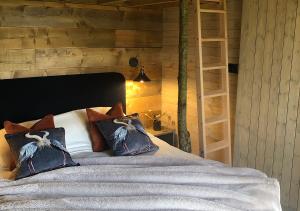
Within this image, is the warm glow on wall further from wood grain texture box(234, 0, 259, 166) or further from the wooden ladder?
wood grain texture box(234, 0, 259, 166)

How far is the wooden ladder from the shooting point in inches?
118

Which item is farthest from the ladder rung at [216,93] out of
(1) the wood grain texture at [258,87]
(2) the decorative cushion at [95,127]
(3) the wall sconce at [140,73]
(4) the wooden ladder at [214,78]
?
(2) the decorative cushion at [95,127]

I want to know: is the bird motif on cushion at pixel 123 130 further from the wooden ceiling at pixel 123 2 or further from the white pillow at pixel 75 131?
the wooden ceiling at pixel 123 2

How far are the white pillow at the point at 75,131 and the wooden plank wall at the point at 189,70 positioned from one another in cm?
139

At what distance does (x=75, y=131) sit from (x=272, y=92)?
1810 millimetres

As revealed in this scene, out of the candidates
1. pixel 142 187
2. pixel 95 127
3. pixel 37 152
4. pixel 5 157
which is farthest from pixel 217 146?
pixel 5 157

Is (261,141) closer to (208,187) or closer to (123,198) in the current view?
(208,187)

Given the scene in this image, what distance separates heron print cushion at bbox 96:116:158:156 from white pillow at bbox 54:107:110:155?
0.17m

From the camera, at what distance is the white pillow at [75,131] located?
2.71 metres

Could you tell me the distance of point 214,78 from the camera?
347 cm

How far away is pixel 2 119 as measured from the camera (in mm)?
2779

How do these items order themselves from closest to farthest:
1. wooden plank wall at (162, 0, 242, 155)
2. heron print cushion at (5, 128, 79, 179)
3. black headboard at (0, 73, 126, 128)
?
heron print cushion at (5, 128, 79, 179), black headboard at (0, 73, 126, 128), wooden plank wall at (162, 0, 242, 155)

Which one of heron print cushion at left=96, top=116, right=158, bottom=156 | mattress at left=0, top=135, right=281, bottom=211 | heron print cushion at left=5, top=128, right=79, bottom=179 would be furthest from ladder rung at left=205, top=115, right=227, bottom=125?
heron print cushion at left=5, top=128, right=79, bottom=179

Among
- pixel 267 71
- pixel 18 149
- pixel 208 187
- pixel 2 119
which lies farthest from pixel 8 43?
pixel 267 71
